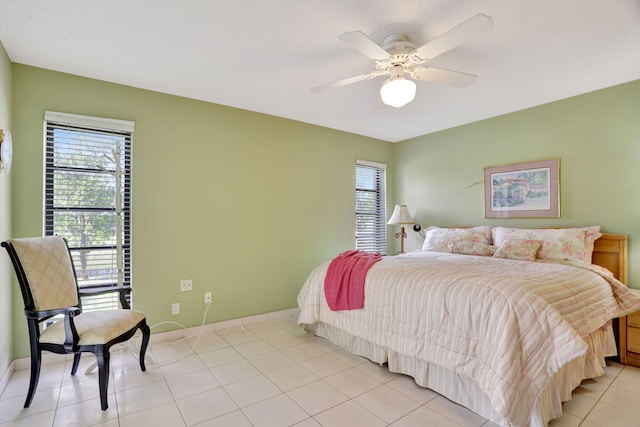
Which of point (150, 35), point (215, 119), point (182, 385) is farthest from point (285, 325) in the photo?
point (150, 35)

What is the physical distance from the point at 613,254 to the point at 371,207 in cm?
282

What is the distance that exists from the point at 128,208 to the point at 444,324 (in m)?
2.89

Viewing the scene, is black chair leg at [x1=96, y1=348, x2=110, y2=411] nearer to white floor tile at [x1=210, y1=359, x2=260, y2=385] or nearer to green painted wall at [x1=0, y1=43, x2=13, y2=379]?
white floor tile at [x1=210, y1=359, x2=260, y2=385]

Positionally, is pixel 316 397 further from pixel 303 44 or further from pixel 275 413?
pixel 303 44

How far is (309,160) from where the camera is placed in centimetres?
420

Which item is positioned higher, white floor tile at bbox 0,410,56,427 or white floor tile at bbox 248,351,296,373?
white floor tile at bbox 0,410,56,427

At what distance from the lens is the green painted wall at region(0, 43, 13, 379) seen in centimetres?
226

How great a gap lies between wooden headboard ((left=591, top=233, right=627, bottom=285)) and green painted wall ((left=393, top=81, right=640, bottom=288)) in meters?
0.08

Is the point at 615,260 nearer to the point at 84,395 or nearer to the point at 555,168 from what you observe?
the point at 555,168

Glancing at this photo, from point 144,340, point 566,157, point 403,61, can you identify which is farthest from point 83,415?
point 566,157

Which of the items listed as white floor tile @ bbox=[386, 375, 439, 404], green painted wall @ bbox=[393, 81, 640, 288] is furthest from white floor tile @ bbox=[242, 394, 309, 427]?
green painted wall @ bbox=[393, 81, 640, 288]

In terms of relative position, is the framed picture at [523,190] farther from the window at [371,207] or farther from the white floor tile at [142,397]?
the white floor tile at [142,397]

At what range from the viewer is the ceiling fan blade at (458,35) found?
5.29 feet

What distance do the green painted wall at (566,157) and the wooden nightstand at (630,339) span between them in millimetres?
524
